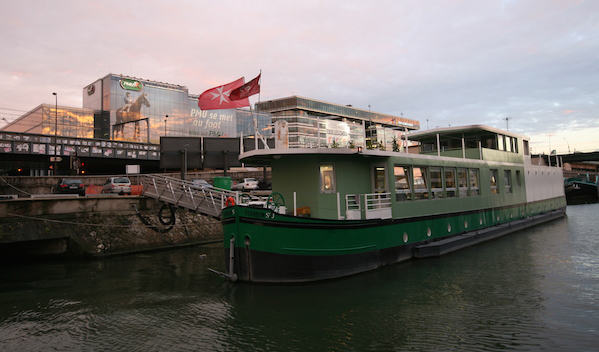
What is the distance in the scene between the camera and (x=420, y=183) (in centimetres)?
1669

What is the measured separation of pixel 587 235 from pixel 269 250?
20.3 m

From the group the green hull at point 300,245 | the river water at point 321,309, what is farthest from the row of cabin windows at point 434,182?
the river water at point 321,309

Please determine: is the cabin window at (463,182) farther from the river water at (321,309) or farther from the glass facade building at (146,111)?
the glass facade building at (146,111)

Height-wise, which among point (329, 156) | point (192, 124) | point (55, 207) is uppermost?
point (192, 124)

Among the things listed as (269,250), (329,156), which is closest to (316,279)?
(269,250)

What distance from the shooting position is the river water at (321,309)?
8578 millimetres

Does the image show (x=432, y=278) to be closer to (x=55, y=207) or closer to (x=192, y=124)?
(x=55, y=207)

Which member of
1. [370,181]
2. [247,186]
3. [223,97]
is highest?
[223,97]

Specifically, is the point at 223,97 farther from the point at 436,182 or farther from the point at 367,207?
the point at 436,182

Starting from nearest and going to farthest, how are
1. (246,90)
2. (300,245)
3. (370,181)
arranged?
(300,245) < (246,90) < (370,181)

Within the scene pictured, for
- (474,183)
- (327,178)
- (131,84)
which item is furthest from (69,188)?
(131,84)

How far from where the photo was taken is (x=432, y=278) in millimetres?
13500

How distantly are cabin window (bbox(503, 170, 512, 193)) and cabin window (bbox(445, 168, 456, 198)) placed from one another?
6805 mm

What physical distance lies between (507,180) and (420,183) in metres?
10.8
